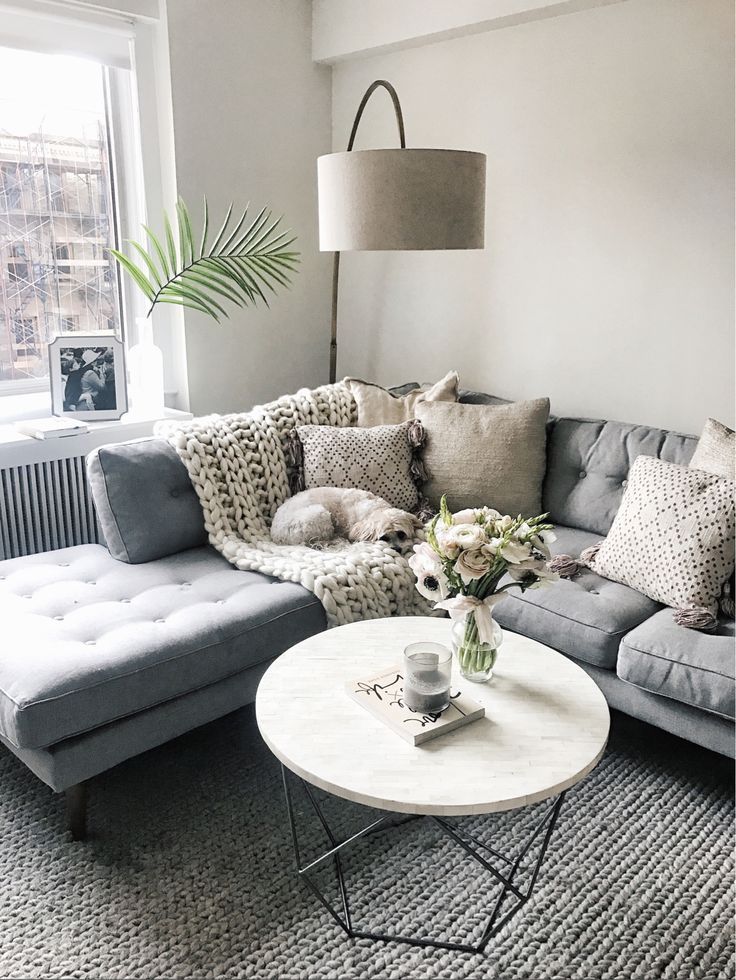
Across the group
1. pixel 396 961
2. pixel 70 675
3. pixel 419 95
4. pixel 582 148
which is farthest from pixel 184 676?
pixel 419 95

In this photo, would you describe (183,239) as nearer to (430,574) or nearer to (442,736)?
(430,574)

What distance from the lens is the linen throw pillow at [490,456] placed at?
110 inches

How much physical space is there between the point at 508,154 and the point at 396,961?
2.65m

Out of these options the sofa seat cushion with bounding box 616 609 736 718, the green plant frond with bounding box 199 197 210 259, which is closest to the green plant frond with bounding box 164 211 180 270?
the green plant frond with bounding box 199 197 210 259

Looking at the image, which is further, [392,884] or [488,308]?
[488,308]

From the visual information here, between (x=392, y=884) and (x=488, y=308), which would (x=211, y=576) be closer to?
(x=392, y=884)

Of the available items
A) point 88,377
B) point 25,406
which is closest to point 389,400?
point 88,377

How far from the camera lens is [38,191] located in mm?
3012

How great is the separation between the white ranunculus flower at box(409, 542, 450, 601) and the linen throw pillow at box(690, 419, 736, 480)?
102 centimetres

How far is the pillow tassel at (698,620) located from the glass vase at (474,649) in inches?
24.6

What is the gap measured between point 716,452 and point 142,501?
1.69 m

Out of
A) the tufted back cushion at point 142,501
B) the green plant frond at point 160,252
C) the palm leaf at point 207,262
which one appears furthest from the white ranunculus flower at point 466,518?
the green plant frond at point 160,252

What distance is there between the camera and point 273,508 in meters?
2.75

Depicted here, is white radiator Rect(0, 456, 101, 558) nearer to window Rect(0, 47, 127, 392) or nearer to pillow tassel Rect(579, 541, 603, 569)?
window Rect(0, 47, 127, 392)
